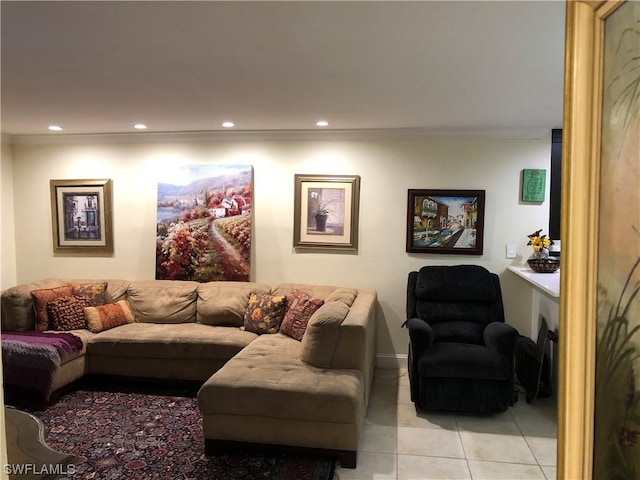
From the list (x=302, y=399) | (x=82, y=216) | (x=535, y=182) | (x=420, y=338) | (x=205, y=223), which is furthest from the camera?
(x=82, y=216)

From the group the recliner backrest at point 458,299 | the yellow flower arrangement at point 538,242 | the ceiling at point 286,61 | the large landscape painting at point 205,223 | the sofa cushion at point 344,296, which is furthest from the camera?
the large landscape painting at point 205,223

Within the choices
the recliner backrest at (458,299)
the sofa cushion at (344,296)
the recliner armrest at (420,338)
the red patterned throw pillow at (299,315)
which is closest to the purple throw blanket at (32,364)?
the red patterned throw pillow at (299,315)

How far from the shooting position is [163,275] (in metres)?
4.60

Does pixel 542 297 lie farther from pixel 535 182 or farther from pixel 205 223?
pixel 205 223

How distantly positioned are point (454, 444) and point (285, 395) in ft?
4.01

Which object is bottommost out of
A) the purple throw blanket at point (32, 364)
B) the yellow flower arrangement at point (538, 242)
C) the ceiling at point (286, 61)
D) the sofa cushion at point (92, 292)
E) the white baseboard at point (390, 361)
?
the white baseboard at point (390, 361)

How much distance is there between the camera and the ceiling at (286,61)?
1.79 meters

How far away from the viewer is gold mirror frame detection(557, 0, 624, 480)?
0.73 metres

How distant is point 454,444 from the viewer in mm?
2914

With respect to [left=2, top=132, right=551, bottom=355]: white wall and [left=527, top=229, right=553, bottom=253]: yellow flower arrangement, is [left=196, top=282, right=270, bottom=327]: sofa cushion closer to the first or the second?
[left=2, top=132, right=551, bottom=355]: white wall

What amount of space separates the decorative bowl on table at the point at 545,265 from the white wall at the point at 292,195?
1.07ft

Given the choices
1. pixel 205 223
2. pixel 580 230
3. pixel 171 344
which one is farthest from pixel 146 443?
pixel 580 230

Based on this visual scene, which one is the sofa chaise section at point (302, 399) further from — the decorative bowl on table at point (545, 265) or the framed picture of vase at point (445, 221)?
the decorative bowl on table at point (545, 265)

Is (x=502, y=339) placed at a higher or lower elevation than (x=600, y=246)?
lower
